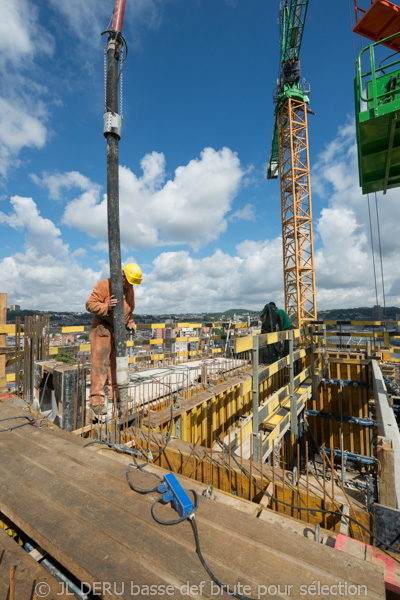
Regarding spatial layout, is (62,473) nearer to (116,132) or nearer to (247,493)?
(247,493)

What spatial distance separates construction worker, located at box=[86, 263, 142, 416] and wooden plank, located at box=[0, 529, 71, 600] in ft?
9.32

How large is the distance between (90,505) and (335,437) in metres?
11.4

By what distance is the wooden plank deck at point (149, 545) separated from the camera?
4.42 feet

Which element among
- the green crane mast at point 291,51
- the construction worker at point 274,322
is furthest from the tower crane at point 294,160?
the construction worker at point 274,322

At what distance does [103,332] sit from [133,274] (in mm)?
1187

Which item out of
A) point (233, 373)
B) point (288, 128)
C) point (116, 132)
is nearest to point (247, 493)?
point (233, 373)

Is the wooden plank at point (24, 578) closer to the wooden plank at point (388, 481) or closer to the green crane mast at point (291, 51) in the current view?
the wooden plank at point (388, 481)

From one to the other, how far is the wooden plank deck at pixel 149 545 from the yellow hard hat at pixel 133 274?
10.4ft

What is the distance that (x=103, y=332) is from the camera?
15.8 feet

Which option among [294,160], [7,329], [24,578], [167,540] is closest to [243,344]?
[167,540]

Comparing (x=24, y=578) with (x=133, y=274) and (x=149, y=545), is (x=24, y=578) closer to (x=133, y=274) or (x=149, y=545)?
(x=149, y=545)

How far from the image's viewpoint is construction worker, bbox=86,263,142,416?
453 centimetres

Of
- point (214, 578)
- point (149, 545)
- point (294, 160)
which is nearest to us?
point (214, 578)

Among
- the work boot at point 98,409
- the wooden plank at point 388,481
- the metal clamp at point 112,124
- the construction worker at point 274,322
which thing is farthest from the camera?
the construction worker at point 274,322
